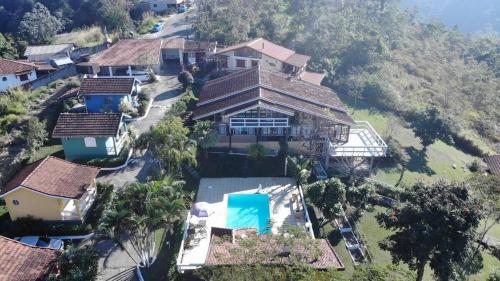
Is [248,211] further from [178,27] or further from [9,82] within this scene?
[178,27]

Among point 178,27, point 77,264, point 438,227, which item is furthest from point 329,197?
point 178,27

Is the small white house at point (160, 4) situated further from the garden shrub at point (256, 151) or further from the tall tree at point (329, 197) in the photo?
the tall tree at point (329, 197)

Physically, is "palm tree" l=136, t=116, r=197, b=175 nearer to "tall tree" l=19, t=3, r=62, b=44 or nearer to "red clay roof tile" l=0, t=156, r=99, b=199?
"red clay roof tile" l=0, t=156, r=99, b=199

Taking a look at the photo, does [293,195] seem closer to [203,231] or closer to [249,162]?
[249,162]

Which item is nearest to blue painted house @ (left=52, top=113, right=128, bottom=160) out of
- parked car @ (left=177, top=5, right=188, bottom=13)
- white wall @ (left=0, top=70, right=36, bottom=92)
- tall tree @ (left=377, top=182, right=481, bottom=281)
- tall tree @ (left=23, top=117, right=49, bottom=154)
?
tall tree @ (left=23, top=117, right=49, bottom=154)

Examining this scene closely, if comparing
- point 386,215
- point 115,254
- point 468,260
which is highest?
point 386,215

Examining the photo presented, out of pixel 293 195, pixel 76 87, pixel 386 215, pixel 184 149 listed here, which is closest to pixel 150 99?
pixel 76 87
